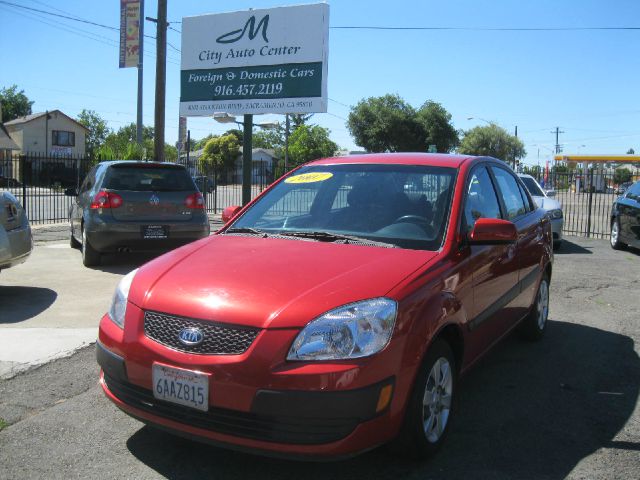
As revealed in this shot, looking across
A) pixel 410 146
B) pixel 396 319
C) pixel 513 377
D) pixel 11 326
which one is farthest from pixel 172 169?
pixel 410 146

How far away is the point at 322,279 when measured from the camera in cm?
294

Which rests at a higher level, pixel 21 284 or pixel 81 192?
pixel 81 192

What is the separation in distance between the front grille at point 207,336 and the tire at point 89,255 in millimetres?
6194

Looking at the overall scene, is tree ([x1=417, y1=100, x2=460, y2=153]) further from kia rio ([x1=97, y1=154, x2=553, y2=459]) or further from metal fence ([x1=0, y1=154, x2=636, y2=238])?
kia rio ([x1=97, y1=154, x2=553, y2=459])

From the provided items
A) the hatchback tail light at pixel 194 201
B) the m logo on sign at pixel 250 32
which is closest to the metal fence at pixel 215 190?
the m logo on sign at pixel 250 32

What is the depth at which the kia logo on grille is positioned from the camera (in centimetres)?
271

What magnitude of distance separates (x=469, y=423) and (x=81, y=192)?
796cm

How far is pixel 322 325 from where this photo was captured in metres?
2.65

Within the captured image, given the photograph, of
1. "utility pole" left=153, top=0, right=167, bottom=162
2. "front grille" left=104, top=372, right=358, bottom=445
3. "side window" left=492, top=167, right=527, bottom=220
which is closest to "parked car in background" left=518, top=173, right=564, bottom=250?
"side window" left=492, top=167, right=527, bottom=220

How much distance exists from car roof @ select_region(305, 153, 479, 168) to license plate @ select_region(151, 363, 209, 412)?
2220 millimetres

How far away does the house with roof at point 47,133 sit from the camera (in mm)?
57031

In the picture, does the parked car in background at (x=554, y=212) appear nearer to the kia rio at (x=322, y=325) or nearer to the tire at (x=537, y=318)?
the tire at (x=537, y=318)

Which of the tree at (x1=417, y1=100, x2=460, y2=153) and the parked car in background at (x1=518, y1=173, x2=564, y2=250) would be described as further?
the tree at (x1=417, y1=100, x2=460, y2=153)

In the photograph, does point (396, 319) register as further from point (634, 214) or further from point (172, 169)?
point (634, 214)
